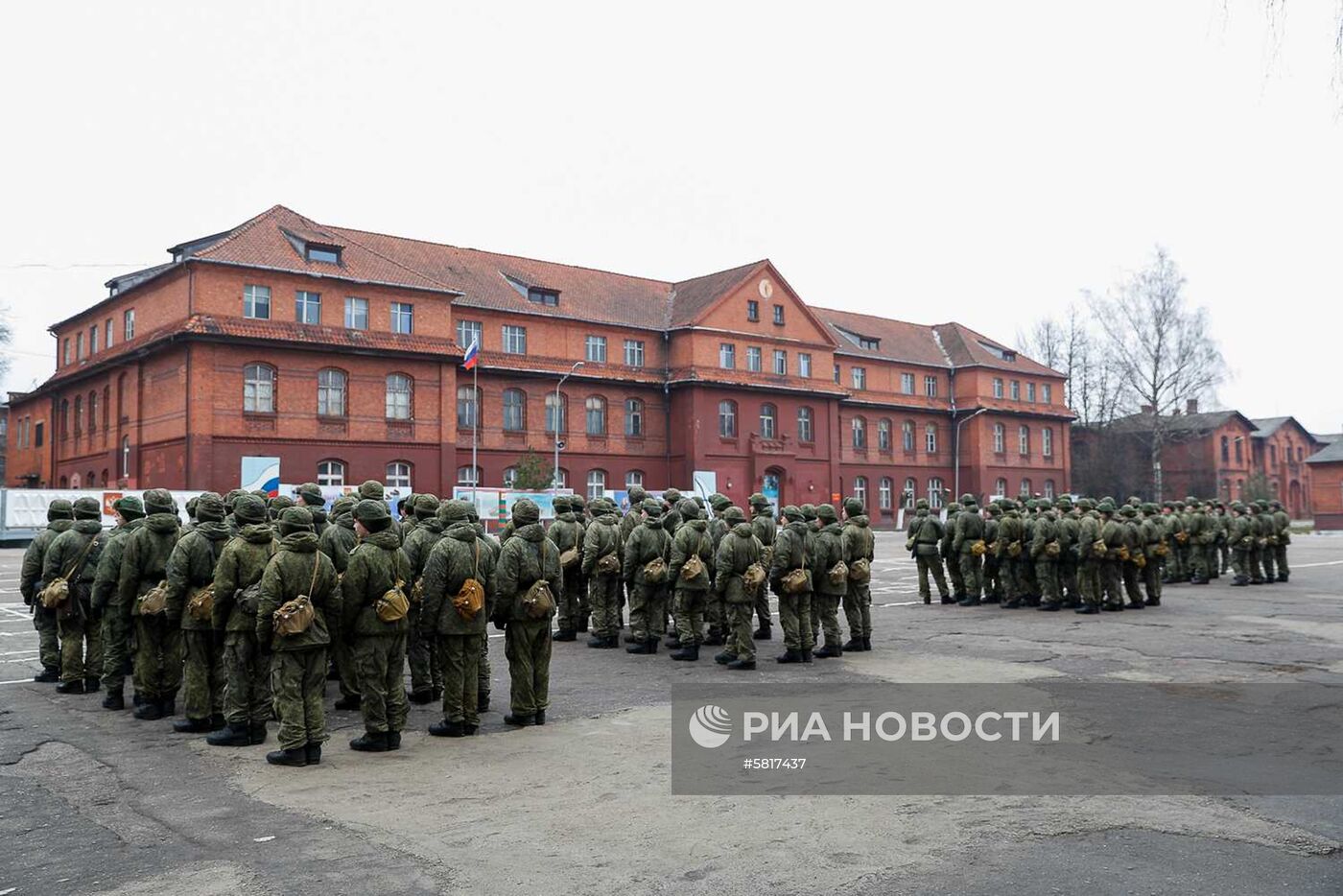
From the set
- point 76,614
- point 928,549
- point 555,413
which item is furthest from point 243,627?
point 555,413

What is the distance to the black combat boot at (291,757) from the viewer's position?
712cm

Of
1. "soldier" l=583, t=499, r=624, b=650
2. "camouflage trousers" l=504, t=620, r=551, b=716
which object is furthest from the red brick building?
"camouflage trousers" l=504, t=620, r=551, b=716

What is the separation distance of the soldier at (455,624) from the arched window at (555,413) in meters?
36.2

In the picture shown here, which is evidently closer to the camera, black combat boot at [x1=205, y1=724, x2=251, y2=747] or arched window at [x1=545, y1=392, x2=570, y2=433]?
black combat boot at [x1=205, y1=724, x2=251, y2=747]

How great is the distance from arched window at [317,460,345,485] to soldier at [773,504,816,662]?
29278mm

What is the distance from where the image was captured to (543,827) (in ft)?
18.7

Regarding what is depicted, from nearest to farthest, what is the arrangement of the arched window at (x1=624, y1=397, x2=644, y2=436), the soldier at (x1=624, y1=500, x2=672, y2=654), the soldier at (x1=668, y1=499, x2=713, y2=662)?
the soldier at (x1=668, y1=499, x2=713, y2=662)
the soldier at (x1=624, y1=500, x2=672, y2=654)
the arched window at (x1=624, y1=397, x2=644, y2=436)

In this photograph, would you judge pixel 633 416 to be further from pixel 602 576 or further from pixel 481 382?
pixel 602 576

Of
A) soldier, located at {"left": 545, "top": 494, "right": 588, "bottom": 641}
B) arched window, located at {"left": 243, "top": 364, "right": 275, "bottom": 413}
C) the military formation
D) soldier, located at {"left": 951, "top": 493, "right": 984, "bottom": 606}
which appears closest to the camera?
the military formation

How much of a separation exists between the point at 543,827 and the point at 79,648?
670cm

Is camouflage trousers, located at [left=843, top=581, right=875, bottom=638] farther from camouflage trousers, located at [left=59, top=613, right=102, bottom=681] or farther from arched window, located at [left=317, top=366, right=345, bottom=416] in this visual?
arched window, located at [left=317, top=366, right=345, bottom=416]

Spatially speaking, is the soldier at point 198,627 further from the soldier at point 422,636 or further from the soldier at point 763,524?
the soldier at point 763,524

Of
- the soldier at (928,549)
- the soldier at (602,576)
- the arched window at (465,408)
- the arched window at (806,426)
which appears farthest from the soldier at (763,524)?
the arched window at (806,426)

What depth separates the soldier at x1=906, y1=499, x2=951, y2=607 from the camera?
18.5 metres
